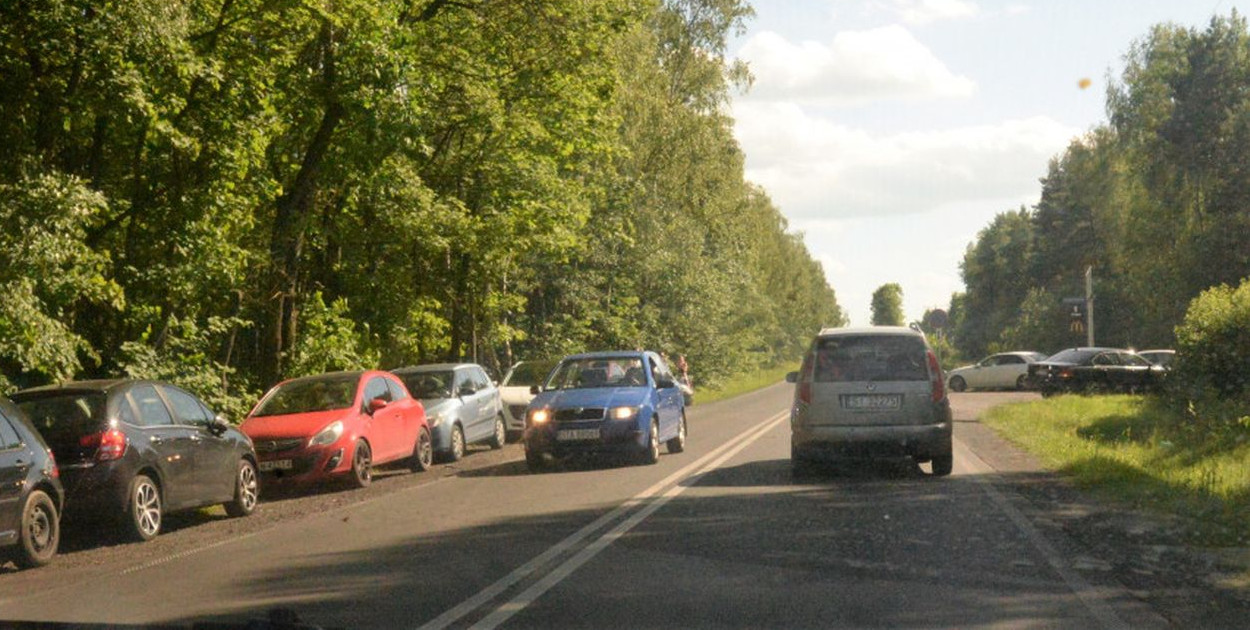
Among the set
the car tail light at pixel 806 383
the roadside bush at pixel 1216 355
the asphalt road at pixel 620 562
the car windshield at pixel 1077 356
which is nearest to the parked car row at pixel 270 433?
the asphalt road at pixel 620 562

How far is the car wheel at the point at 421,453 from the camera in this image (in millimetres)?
20719

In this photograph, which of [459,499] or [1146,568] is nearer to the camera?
[1146,568]

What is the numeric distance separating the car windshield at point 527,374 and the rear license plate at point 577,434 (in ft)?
31.2

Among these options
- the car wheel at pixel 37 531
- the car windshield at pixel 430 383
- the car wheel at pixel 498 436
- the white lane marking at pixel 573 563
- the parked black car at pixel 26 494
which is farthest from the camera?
the car wheel at pixel 498 436

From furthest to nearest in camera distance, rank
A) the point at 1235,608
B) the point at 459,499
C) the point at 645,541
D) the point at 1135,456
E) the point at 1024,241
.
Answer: the point at 1024,241 < the point at 1135,456 < the point at 459,499 < the point at 645,541 < the point at 1235,608

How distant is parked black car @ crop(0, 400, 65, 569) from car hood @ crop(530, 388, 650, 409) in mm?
8711

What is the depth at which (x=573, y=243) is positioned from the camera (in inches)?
1252

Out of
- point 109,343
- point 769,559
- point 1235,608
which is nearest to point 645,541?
point 769,559

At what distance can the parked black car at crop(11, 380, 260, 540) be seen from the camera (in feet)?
42.1

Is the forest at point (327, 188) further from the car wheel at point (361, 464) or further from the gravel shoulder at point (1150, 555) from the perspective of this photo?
the gravel shoulder at point (1150, 555)

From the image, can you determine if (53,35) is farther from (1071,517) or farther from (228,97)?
(1071,517)

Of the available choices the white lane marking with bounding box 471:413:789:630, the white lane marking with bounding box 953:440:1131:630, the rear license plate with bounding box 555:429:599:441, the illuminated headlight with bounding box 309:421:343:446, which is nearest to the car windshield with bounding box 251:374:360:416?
the illuminated headlight with bounding box 309:421:343:446

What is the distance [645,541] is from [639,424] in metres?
8.38

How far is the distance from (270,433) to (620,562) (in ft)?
28.8
